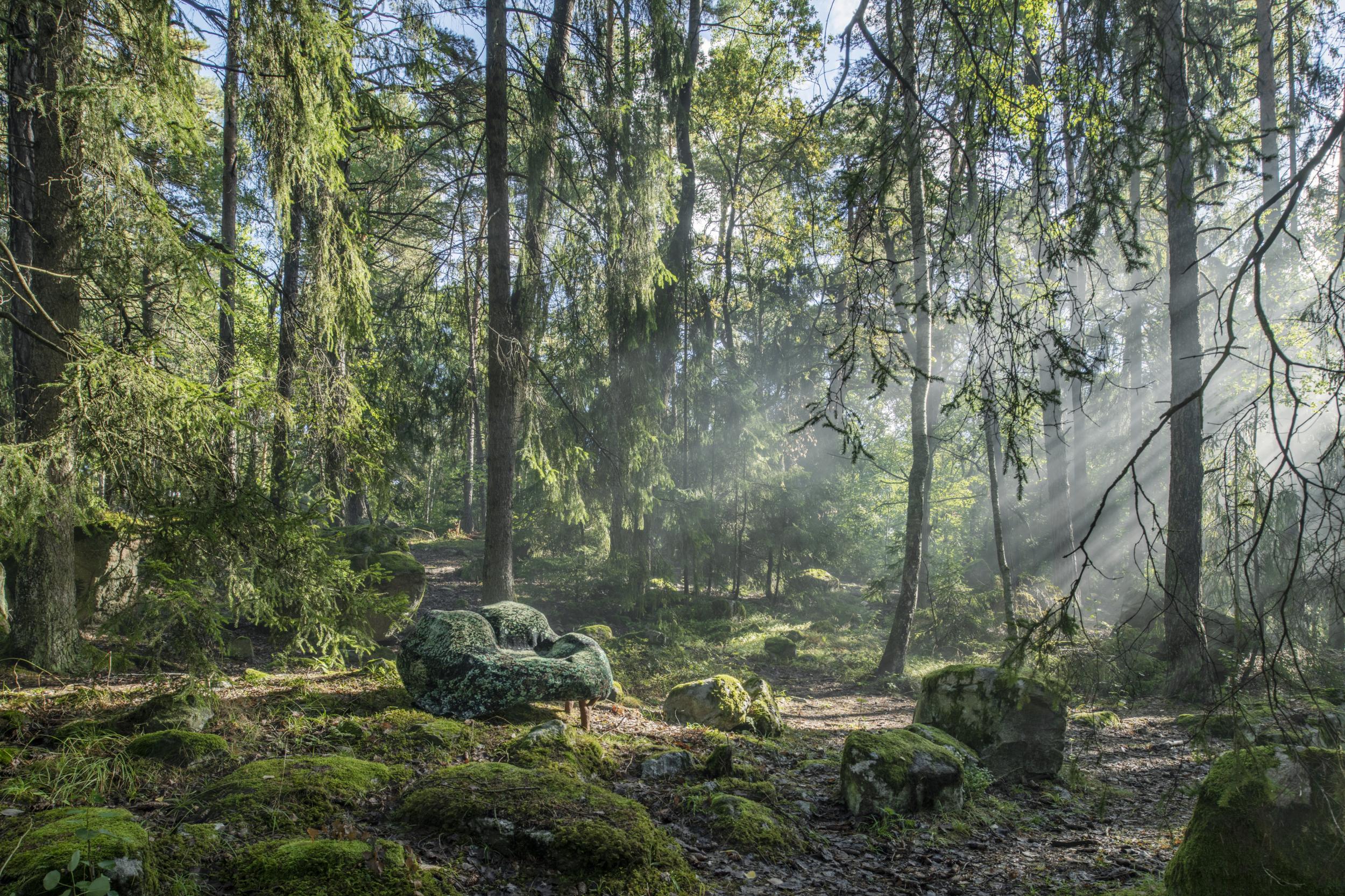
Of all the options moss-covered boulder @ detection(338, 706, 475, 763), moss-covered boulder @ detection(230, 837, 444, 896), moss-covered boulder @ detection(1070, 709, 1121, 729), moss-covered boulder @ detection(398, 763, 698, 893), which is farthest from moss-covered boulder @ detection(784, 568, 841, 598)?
moss-covered boulder @ detection(230, 837, 444, 896)

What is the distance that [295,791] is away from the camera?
3984 mm

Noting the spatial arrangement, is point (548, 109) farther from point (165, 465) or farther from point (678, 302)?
point (165, 465)

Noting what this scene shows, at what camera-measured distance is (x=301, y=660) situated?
5531 mm

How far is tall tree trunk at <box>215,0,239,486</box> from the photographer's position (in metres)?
5.32

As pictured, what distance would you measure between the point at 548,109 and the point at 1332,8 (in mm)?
7693

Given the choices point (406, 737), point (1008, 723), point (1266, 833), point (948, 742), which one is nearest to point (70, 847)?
point (406, 737)

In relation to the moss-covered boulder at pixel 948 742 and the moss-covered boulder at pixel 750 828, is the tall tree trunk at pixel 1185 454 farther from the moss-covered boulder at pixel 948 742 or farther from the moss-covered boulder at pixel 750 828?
the moss-covered boulder at pixel 750 828

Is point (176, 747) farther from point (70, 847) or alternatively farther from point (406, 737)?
point (70, 847)

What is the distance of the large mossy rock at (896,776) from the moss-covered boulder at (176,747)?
435cm

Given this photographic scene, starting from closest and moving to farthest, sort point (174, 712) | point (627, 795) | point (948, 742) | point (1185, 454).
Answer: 1. point (174, 712)
2. point (627, 795)
3. point (948, 742)
4. point (1185, 454)

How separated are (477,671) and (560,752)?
1260 millimetres

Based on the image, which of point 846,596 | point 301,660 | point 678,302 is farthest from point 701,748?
point 846,596

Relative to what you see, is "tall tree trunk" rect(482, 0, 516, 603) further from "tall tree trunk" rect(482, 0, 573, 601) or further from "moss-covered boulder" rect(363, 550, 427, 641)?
"moss-covered boulder" rect(363, 550, 427, 641)

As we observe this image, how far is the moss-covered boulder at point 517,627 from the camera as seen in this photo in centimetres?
684
